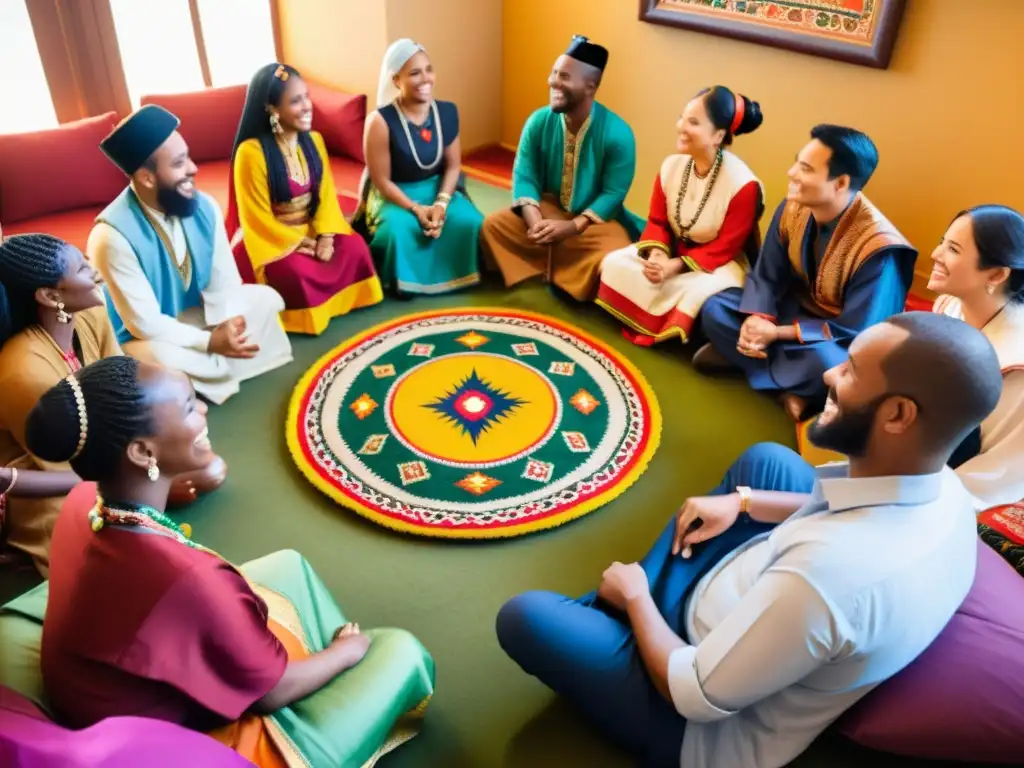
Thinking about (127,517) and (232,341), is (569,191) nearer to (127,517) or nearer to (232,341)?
(232,341)

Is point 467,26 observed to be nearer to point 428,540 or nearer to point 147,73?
point 147,73

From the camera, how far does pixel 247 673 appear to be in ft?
4.73

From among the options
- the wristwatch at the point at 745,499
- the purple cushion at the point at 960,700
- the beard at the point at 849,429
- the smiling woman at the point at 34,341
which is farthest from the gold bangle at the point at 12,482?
the purple cushion at the point at 960,700

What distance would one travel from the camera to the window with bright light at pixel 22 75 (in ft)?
12.9

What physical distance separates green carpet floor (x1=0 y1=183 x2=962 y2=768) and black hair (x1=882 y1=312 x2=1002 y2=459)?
84cm

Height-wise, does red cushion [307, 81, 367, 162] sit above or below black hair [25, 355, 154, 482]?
below

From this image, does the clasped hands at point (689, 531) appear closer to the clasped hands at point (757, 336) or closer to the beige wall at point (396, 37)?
the clasped hands at point (757, 336)

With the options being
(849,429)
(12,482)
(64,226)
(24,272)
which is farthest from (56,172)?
(849,429)

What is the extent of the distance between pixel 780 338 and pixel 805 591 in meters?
1.96

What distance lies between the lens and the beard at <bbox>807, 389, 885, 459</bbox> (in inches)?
55.2

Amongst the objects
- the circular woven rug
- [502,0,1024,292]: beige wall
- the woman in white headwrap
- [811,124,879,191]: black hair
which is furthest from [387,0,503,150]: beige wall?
[811,124,879,191]: black hair

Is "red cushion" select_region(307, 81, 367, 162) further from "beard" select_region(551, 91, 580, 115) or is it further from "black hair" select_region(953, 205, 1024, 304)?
"black hair" select_region(953, 205, 1024, 304)

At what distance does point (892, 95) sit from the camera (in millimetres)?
3600

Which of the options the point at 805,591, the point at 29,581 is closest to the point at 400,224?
the point at 29,581
